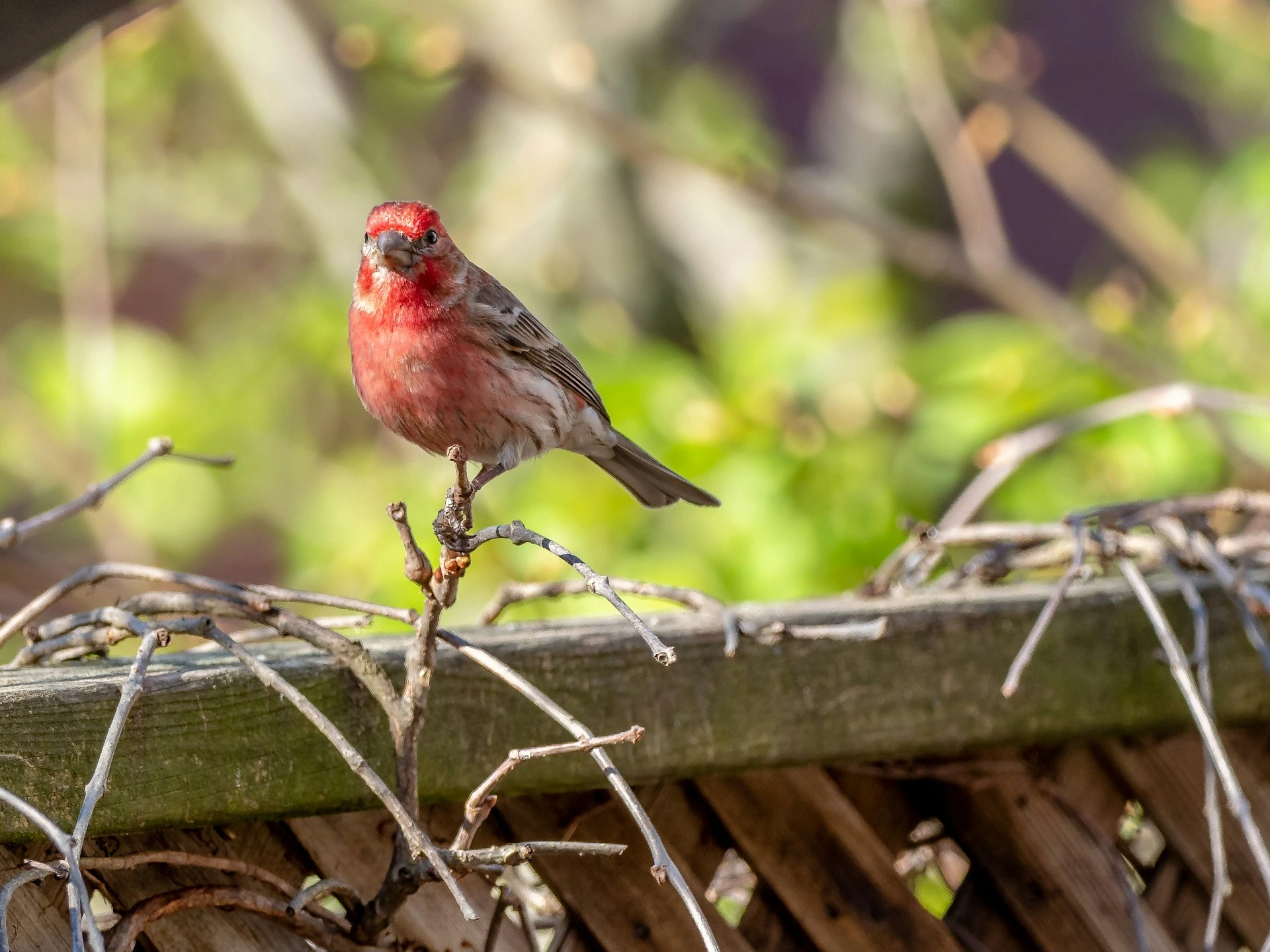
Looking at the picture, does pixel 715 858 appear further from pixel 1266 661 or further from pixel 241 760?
pixel 1266 661

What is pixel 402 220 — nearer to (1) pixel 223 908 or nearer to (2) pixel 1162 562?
(1) pixel 223 908

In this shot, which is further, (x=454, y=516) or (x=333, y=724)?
(x=454, y=516)

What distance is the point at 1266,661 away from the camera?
1.87 m

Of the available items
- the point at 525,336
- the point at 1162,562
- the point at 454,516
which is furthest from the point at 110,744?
the point at 1162,562

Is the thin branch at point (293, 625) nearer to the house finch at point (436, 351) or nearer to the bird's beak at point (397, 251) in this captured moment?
the house finch at point (436, 351)

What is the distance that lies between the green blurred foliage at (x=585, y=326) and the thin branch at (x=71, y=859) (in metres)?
1.68

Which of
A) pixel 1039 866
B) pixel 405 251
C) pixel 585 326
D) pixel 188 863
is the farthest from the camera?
pixel 585 326

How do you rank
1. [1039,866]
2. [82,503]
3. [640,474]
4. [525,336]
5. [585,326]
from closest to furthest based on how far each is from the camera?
[82,503] → [1039,866] → [525,336] → [640,474] → [585,326]

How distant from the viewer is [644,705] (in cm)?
159

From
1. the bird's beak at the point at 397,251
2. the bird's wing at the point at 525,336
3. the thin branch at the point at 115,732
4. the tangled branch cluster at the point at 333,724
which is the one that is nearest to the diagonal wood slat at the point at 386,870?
the tangled branch cluster at the point at 333,724

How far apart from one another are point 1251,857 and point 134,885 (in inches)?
57.2

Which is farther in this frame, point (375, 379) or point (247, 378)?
point (247, 378)

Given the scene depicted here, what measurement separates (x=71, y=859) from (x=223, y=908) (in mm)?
339

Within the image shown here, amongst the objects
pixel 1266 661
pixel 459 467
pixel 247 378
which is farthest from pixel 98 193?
pixel 1266 661
